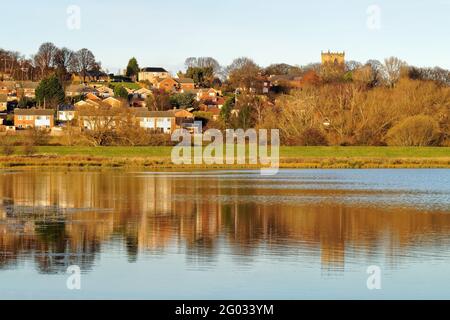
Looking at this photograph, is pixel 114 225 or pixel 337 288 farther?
pixel 114 225

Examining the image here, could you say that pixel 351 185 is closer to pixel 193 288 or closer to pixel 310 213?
pixel 310 213

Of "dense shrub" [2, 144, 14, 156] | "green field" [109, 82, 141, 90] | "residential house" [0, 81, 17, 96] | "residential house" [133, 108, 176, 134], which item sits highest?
"green field" [109, 82, 141, 90]

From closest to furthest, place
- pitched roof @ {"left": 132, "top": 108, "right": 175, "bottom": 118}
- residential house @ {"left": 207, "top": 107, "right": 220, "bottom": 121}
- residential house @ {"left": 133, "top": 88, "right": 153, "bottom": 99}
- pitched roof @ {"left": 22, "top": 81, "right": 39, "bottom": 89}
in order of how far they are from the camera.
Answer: pitched roof @ {"left": 132, "top": 108, "right": 175, "bottom": 118} < residential house @ {"left": 207, "top": 107, "right": 220, "bottom": 121} < pitched roof @ {"left": 22, "top": 81, "right": 39, "bottom": 89} < residential house @ {"left": 133, "top": 88, "right": 153, "bottom": 99}

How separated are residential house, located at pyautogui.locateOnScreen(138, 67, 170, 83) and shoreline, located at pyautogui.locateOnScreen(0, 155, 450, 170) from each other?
106 metres

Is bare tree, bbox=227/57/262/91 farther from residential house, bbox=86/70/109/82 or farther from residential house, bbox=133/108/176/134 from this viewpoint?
residential house, bbox=86/70/109/82

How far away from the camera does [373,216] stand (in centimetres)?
2620

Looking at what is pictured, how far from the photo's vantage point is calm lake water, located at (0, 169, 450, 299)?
604 inches

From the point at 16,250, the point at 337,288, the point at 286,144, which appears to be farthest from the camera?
the point at 286,144

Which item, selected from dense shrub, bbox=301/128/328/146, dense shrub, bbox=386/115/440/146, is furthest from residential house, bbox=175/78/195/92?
dense shrub, bbox=386/115/440/146

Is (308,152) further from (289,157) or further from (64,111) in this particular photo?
(64,111)

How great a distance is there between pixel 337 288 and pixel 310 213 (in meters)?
11.8

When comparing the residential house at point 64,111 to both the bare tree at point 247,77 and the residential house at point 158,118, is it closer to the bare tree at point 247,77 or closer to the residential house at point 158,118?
the residential house at point 158,118

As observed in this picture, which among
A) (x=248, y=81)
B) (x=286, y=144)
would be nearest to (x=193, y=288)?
(x=286, y=144)
